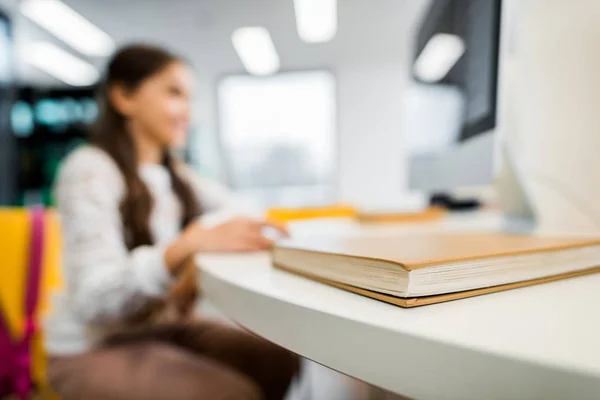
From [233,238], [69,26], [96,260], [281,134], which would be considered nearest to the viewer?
[233,238]

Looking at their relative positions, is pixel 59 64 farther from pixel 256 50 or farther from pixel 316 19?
pixel 316 19

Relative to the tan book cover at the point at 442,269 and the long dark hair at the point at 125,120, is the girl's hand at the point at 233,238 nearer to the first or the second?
the tan book cover at the point at 442,269

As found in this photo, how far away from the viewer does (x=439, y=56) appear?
896 millimetres

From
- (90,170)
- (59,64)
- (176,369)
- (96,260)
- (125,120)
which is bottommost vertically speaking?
(176,369)

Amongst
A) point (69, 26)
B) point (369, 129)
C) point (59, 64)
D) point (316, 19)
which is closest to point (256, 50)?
point (316, 19)

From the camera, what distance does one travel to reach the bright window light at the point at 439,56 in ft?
2.59

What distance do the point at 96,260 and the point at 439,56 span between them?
0.77 metres

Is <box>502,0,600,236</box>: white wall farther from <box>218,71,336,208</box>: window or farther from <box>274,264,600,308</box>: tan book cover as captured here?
<box>218,71,336,208</box>: window

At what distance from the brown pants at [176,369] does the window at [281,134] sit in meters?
4.18

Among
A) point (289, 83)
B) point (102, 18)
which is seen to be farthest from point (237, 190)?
point (102, 18)

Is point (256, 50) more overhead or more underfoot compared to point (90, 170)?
more overhead

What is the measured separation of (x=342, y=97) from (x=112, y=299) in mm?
4683

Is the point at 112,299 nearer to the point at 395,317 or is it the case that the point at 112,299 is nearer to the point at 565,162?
the point at 395,317

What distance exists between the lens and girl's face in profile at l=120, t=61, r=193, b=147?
1028mm
